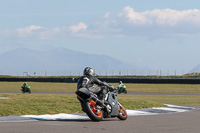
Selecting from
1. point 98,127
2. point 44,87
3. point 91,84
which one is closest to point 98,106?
point 91,84

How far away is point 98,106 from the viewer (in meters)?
14.2

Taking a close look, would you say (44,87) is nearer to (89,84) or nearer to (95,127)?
(89,84)

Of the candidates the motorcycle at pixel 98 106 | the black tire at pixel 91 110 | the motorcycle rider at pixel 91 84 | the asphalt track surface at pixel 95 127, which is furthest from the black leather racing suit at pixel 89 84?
the asphalt track surface at pixel 95 127

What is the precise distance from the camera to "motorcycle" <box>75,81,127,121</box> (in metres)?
13.8

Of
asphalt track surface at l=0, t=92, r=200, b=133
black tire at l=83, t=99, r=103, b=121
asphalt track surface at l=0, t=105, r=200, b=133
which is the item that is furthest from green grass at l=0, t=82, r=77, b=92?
asphalt track surface at l=0, t=105, r=200, b=133

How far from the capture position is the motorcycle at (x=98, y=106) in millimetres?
13836

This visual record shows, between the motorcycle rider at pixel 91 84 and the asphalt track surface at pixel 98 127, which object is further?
the motorcycle rider at pixel 91 84

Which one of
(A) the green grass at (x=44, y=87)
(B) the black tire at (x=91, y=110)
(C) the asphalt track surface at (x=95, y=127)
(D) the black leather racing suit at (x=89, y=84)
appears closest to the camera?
(C) the asphalt track surface at (x=95, y=127)

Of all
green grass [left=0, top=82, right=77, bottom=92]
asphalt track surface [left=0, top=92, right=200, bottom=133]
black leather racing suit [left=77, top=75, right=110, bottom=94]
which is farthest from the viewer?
green grass [left=0, top=82, right=77, bottom=92]

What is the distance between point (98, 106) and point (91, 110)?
15.7 inches

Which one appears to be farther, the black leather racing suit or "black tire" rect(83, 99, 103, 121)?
the black leather racing suit

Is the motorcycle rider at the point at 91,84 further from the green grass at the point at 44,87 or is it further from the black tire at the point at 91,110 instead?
the green grass at the point at 44,87

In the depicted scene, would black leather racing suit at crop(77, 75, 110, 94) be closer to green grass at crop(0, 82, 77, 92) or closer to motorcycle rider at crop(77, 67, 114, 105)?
motorcycle rider at crop(77, 67, 114, 105)

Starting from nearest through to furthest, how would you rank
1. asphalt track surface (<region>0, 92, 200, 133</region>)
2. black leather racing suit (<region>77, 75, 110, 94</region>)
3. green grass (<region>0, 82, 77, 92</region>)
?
asphalt track surface (<region>0, 92, 200, 133</region>) → black leather racing suit (<region>77, 75, 110, 94</region>) → green grass (<region>0, 82, 77, 92</region>)
